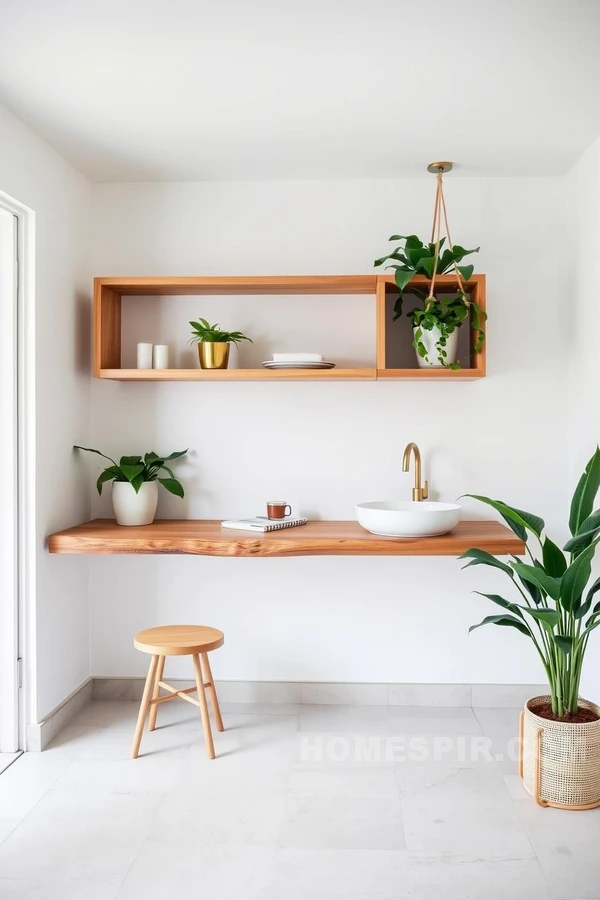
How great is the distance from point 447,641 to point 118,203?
2495 mm

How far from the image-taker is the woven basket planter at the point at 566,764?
2.43 meters

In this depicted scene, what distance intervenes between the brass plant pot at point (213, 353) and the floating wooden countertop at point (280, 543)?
27.6 inches

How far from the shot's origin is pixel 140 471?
10.2 ft

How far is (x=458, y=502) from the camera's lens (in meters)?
3.28

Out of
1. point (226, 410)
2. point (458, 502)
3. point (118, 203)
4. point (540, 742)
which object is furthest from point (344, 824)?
point (118, 203)

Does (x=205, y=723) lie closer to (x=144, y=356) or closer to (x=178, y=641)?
(x=178, y=641)

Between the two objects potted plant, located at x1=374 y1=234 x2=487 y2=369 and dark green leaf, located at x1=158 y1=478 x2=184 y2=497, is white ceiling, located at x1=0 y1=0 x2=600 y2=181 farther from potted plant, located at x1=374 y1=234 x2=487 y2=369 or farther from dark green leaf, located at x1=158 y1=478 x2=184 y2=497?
dark green leaf, located at x1=158 y1=478 x2=184 y2=497

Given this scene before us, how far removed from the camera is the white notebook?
118 inches

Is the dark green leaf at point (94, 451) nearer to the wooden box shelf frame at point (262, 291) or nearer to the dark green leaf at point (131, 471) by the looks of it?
the dark green leaf at point (131, 471)

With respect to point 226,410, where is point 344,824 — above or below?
below

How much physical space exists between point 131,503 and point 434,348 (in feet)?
4.68

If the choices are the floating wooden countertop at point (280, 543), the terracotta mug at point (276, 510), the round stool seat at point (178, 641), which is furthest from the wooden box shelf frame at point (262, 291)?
the round stool seat at point (178, 641)

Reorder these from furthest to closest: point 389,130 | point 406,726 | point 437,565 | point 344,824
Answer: point 437,565, point 406,726, point 389,130, point 344,824

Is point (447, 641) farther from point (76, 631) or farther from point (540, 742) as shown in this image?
point (76, 631)
